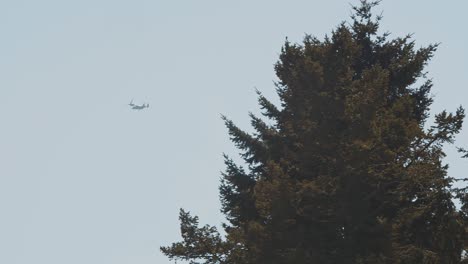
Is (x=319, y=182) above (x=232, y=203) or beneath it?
beneath

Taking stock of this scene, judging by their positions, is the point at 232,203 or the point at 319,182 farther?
the point at 232,203

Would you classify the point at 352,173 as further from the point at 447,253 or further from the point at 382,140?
the point at 447,253

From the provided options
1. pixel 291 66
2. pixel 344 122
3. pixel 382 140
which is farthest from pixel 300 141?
pixel 291 66

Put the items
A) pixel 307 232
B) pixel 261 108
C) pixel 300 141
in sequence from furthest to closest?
pixel 261 108, pixel 300 141, pixel 307 232

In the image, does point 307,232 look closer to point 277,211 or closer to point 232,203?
Answer: point 277,211

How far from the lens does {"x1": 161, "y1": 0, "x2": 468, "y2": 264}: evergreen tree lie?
1976 centimetres

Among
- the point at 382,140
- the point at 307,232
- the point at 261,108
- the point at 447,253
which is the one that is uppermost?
the point at 261,108

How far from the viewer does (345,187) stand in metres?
20.3

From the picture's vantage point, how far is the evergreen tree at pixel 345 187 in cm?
1976

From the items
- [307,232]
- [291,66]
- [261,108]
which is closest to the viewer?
[307,232]

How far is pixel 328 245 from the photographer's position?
67.3 ft

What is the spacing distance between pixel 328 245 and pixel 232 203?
7.30 meters

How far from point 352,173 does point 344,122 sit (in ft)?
7.79

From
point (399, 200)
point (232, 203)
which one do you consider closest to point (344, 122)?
point (399, 200)
